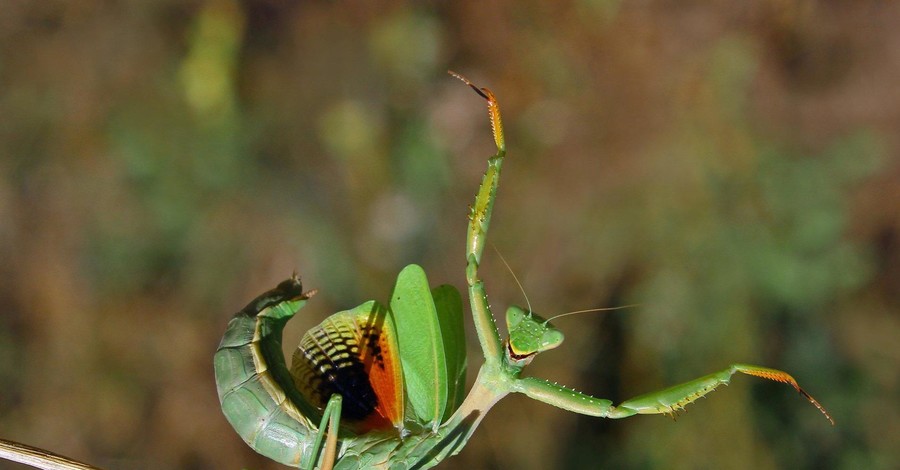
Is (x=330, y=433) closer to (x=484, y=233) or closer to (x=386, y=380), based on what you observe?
(x=386, y=380)

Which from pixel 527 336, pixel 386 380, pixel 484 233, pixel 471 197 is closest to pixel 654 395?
pixel 527 336

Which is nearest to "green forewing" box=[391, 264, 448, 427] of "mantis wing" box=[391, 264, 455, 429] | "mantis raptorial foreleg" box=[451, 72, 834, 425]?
"mantis wing" box=[391, 264, 455, 429]

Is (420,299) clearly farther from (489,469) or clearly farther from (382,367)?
(489,469)

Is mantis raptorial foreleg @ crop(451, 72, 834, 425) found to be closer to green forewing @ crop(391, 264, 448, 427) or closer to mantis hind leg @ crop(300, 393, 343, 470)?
green forewing @ crop(391, 264, 448, 427)

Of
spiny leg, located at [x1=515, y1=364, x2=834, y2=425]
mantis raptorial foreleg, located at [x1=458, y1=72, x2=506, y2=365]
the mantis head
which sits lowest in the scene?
spiny leg, located at [x1=515, y1=364, x2=834, y2=425]

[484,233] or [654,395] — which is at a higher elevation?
[484,233]

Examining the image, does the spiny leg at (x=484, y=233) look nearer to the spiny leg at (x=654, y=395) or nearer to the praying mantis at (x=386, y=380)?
the praying mantis at (x=386, y=380)
